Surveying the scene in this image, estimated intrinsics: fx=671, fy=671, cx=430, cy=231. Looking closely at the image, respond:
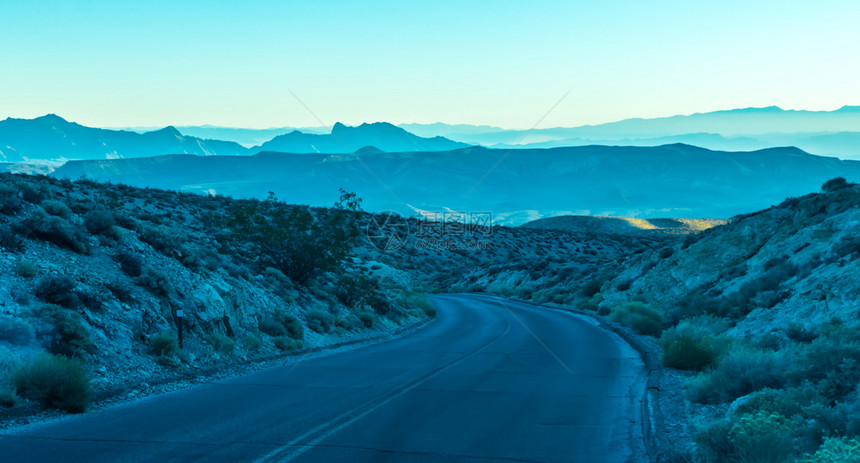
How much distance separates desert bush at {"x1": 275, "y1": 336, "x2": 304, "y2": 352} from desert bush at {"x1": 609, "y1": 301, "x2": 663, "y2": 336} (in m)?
12.2

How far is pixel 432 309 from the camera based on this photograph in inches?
1262

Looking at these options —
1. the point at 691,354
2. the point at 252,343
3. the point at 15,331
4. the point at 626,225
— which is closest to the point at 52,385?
the point at 15,331

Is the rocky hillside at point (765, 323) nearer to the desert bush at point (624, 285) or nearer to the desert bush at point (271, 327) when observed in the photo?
the desert bush at point (624, 285)

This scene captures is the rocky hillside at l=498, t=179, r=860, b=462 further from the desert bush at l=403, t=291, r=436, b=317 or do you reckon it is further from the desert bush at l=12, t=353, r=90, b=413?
the desert bush at l=12, t=353, r=90, b=413

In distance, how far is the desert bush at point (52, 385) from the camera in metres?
9.76

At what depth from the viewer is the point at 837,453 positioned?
20.8 feet

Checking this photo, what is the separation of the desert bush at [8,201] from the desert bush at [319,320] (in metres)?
8.31

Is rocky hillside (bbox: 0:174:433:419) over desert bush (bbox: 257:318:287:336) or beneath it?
over

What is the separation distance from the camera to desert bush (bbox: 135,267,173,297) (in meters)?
15.1

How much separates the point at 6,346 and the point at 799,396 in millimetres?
11875

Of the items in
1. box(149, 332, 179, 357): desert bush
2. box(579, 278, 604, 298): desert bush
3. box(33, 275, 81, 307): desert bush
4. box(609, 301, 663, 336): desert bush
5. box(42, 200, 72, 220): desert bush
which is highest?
box(42, 200, 72, 220): desert bush

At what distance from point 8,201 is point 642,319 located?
766 inches

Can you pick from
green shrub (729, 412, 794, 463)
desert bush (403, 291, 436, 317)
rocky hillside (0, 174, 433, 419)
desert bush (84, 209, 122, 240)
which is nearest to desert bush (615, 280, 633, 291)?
desert bush (403, 291, 436, 317)

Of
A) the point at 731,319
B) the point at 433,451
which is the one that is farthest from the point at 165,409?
the point at 731,319
